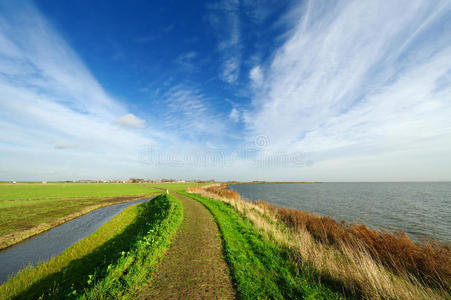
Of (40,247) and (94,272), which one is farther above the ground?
(94,272)

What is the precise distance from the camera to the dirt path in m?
4.88

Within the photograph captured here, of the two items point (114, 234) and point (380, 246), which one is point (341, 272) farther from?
point (114, 234)

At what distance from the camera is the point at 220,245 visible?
8.41m

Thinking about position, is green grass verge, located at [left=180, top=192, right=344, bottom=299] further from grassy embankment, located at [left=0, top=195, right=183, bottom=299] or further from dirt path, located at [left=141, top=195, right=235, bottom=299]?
grassy embankment, located at [left=0, top=195, right=183, bottom=299]

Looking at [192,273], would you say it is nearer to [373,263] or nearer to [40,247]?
[373,263]

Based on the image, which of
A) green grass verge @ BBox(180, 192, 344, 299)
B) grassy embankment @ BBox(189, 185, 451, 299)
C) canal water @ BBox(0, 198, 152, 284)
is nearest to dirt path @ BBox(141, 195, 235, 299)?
green grass verge @ BBox(180, 192, 344, 299)

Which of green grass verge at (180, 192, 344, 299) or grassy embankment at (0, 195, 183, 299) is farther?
grassy embankment at (0, 195, 183, 299)

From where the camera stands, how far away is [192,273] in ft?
19.3

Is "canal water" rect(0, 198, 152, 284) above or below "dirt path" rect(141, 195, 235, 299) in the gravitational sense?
below

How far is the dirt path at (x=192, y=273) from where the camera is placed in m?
4.88

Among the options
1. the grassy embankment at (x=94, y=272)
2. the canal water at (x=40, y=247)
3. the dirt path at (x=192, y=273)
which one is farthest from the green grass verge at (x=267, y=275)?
→ the canal water at (x=40, y=247)

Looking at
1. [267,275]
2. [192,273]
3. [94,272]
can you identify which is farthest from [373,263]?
[94,272]

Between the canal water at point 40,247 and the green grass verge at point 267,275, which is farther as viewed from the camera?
the canal water at point 40,247

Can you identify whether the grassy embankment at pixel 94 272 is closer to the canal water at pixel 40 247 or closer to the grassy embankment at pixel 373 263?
the canal water at pixel 40 247
